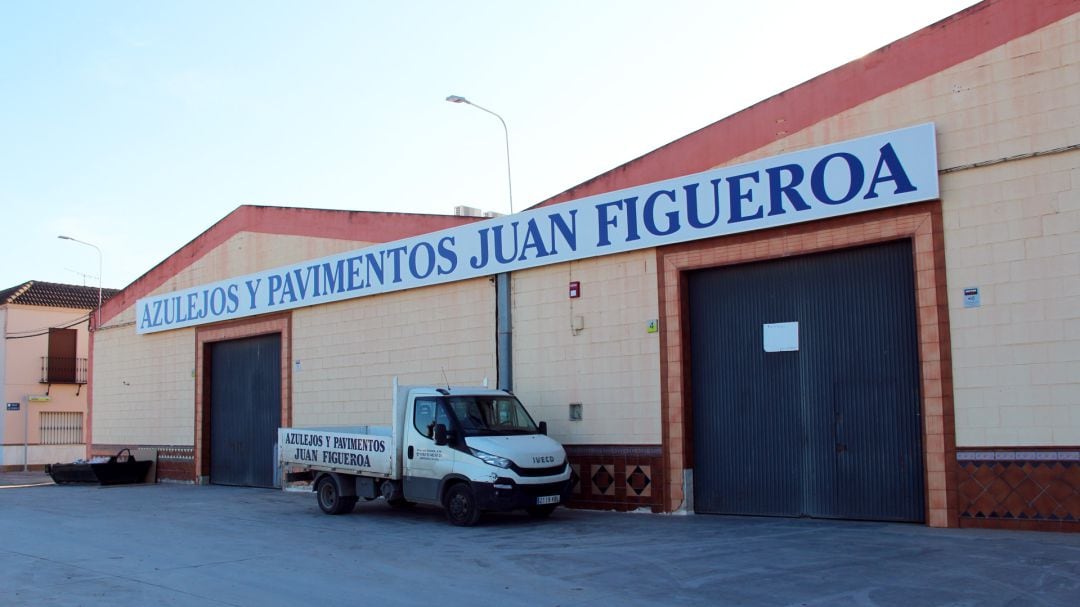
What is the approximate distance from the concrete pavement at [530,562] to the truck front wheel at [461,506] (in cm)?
24

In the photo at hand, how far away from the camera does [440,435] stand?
46.7 ft

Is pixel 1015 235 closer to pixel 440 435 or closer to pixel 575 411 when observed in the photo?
pixel 575 411

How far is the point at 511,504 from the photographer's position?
44.6 feet

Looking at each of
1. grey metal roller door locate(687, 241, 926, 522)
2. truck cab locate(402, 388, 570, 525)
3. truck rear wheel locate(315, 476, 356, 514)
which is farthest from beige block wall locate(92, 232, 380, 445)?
grey metal roller door locate(687, 241, 926, 522)

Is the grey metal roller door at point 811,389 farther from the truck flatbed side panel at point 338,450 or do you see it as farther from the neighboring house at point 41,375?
the neighboring house at point 41,375

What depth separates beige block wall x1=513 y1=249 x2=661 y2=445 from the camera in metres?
15.7

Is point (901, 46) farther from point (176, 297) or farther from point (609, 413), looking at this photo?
point (176, 297)

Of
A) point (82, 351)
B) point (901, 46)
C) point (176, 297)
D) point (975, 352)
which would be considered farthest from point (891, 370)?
point (82, 351)

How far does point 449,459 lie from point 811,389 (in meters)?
5.32

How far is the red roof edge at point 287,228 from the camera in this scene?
19969 millimetres

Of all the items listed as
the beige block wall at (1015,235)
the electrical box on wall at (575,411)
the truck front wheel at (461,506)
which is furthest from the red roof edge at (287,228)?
the beige block wall at (1015,235)

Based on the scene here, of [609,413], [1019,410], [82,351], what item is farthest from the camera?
[82,351]

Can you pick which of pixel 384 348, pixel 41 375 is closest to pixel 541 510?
pixel 384 348

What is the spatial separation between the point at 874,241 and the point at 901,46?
266 cm
